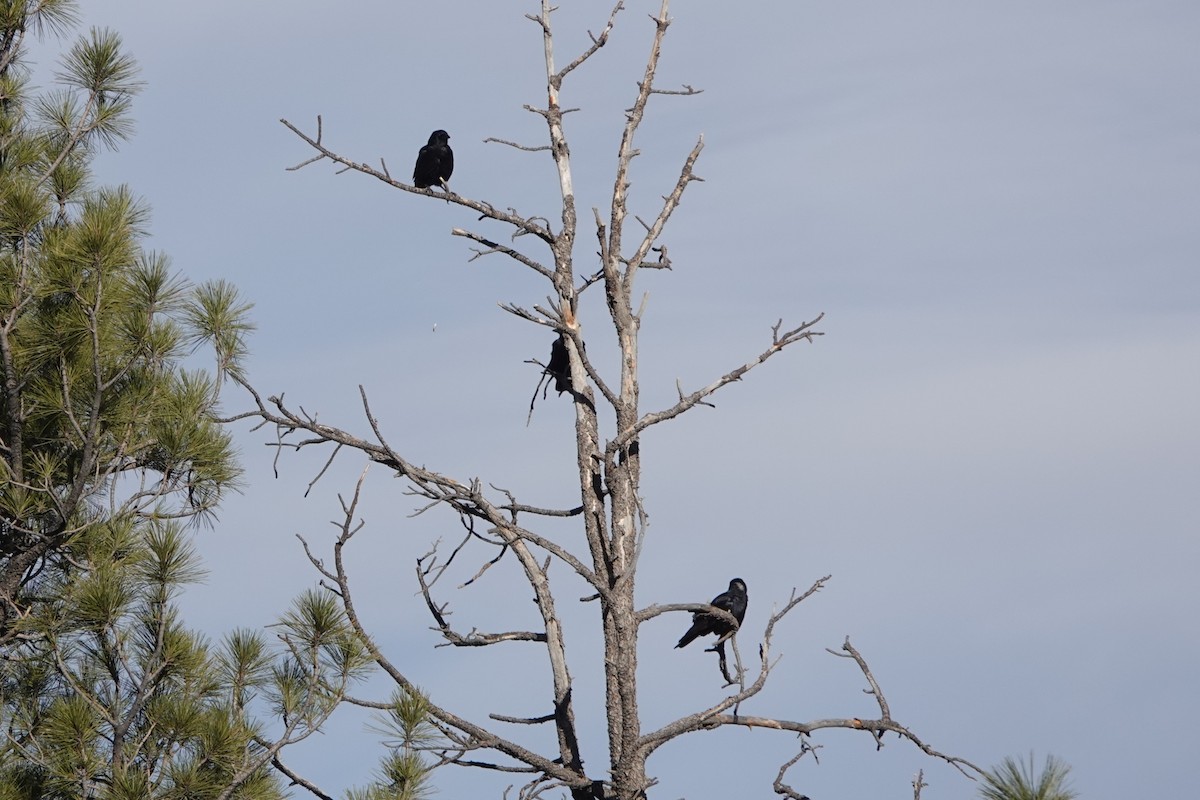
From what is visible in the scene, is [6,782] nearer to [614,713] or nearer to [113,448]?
[113,448]

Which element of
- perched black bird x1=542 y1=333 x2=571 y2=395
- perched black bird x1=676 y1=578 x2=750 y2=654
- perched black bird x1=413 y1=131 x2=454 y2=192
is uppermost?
perched black bird x1=413 y1=131 x2=454 y2=192

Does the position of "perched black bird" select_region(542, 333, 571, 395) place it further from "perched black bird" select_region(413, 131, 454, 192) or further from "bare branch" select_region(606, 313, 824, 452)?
"perched black bird" select_region(413, 131, 454, 192)

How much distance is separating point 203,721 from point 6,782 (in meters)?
0.99

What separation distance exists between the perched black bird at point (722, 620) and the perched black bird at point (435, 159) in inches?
188

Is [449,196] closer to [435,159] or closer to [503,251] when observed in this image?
[503,251]

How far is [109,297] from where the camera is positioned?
761 centimetres

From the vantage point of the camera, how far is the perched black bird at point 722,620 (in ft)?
25.3

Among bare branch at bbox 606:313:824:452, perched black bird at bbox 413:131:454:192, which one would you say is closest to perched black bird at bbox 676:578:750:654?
bare branch at bbox 606:313:824:452

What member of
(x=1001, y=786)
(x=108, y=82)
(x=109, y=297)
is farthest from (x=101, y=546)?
(x=1001, y=786)

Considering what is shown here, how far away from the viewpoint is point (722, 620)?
7680 millimetres

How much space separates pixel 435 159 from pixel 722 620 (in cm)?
529

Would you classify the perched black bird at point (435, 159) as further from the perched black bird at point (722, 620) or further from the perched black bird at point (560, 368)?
the perched black bird at point (722, 620)

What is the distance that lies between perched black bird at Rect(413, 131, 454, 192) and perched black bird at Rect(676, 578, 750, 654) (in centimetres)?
479

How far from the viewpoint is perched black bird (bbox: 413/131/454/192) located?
11.6m
